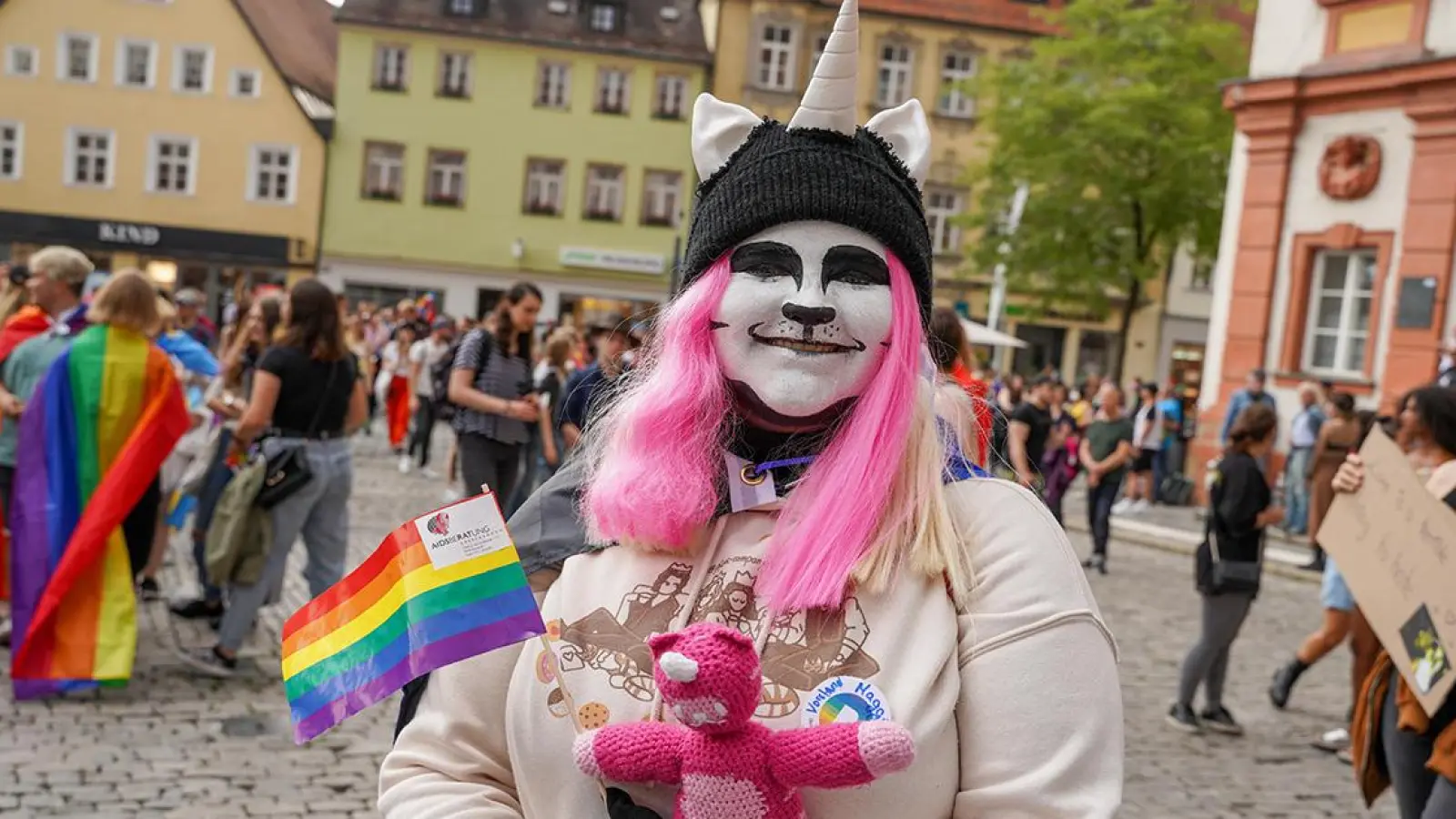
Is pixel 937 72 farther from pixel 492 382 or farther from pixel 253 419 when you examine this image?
pixel 253 419

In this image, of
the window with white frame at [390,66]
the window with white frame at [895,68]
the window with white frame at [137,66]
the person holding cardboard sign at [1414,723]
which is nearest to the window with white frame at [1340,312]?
the person holding cardboard sign at [1414,723]

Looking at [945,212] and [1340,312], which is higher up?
[945,212]

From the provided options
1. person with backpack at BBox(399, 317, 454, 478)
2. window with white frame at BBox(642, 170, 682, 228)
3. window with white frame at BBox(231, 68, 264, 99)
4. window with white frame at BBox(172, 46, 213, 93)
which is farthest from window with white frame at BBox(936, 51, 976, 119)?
person with backpack at BBox(399, 317, 454, 478)

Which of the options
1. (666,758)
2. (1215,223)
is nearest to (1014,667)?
(666,758)

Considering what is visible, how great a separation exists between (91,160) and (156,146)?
1.63 meters

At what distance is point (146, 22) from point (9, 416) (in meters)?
29.7

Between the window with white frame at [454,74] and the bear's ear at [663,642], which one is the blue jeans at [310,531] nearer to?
the bear's ear at [663,642]

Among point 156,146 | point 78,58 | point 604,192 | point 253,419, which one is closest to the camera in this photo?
point 253,419

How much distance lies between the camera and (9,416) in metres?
5.96

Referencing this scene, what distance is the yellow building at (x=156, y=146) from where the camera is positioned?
3256 centimetres

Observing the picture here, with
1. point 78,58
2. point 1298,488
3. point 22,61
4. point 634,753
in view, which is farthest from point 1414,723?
point 22,61

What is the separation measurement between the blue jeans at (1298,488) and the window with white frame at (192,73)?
1084 inches

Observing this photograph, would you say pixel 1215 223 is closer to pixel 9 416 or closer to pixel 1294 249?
pixel 1294 249

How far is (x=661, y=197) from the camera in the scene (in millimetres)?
34500
